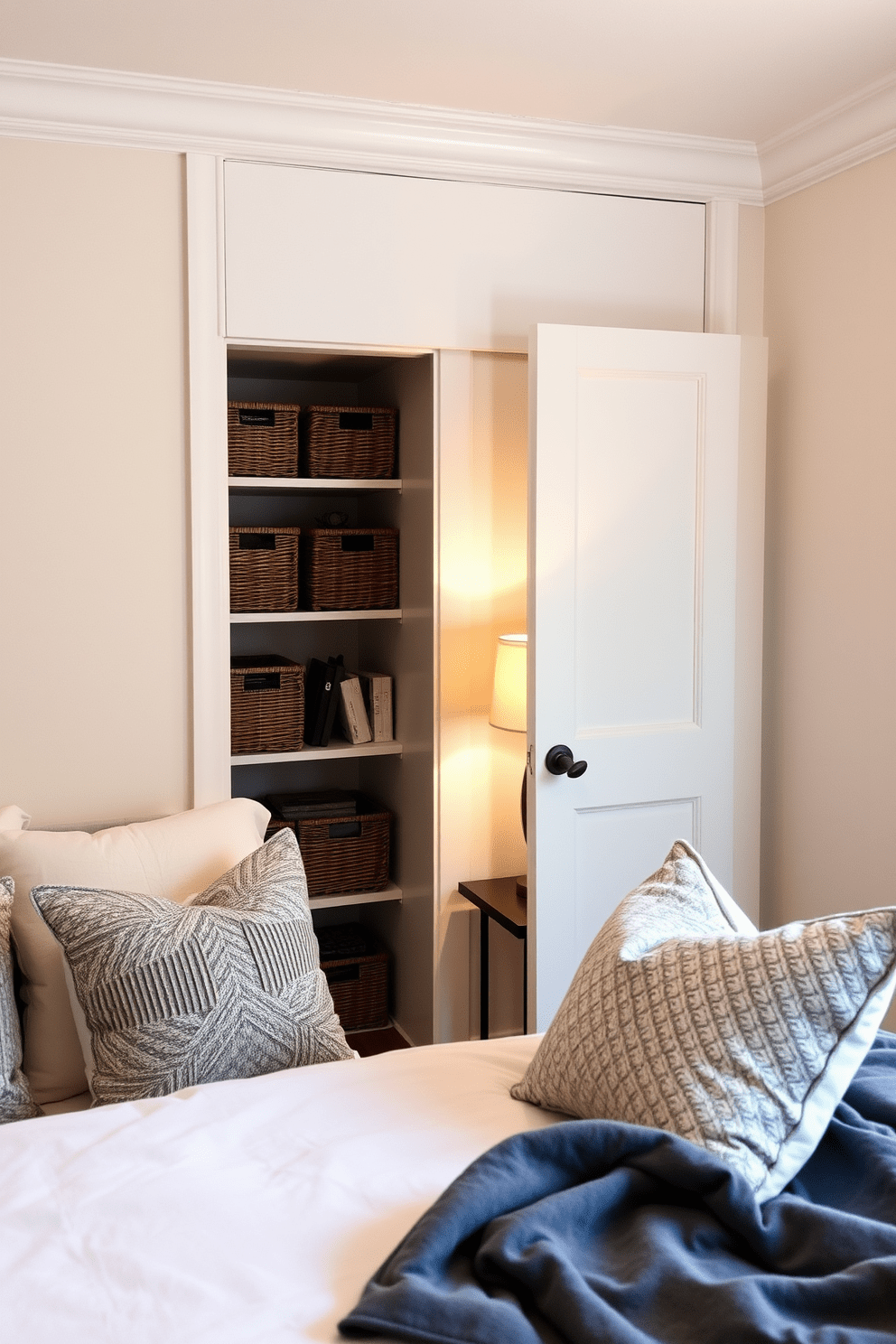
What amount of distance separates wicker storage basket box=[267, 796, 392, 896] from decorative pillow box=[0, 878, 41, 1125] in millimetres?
1428

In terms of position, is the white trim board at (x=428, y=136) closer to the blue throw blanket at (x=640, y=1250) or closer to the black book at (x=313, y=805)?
the black book at (x=313, y=805)

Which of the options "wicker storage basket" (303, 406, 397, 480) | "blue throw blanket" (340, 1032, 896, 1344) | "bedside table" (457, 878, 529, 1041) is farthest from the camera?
"wicker storage basket" (303, 406, 397, 480)

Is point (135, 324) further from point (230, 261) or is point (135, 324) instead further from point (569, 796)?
point (569, 796)

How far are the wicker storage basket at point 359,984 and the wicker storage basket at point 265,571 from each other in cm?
109

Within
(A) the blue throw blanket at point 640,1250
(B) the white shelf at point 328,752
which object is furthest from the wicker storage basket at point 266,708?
(A) the blue throw blanket at point 640,1250

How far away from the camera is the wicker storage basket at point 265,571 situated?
3227 millimetres

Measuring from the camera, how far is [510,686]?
2.89 meters

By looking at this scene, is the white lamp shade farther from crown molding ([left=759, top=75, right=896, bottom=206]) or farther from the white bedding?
crown molding ([left=759, top=75, right=896, bottom=206])

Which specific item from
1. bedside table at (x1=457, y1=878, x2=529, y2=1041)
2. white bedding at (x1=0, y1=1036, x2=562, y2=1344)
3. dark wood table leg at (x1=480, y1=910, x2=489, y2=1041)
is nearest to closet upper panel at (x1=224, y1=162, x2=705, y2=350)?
bedside table at (x1=457, y1=878, x2=529, y2=1041)

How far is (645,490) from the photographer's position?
2.86m

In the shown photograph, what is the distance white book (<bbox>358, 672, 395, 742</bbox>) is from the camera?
3.49 meters

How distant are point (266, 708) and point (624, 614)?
1062 mm

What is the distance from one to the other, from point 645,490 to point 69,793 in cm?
156

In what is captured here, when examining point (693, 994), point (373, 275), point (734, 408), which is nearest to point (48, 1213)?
point (693, 994)
